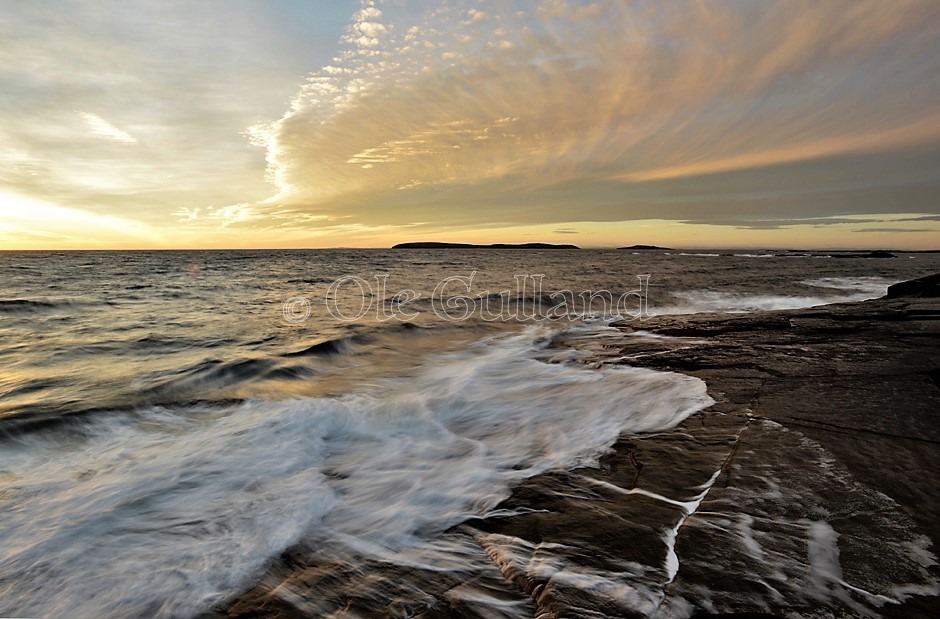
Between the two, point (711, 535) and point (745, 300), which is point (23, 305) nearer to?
point (711, 535)

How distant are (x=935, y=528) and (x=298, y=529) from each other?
445 cm

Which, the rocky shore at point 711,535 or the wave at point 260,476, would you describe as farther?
the wave at point 260,476

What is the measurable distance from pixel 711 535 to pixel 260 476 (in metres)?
4.28

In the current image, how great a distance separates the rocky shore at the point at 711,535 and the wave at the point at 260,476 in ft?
1.41

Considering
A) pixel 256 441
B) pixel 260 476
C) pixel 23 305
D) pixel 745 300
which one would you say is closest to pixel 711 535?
pixel 260 476

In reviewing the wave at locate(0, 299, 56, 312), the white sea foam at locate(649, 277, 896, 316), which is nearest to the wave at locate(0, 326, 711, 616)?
the white sea foam at locate(649, 277, 896, 316)

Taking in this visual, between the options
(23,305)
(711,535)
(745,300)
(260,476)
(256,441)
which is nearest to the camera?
(711,535)

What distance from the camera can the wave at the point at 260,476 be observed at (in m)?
3.31

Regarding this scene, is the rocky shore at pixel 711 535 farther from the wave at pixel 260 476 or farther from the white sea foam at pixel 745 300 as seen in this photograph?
the white sea foam at pixel 745 300

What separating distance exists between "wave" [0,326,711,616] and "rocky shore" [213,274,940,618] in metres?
0.43

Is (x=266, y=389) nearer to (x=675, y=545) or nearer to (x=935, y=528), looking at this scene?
(x=675, y=545)

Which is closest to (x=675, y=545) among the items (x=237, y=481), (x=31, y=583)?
(x=237, y=481)

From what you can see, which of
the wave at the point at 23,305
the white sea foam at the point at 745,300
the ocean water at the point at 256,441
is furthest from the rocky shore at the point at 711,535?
the wave at the point at 23,305

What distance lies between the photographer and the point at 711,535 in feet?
9.70
